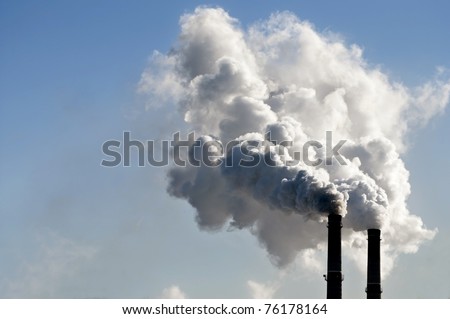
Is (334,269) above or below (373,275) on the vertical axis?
below

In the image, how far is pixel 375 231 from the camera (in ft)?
238

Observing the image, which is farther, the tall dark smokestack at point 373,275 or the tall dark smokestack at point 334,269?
the tall dark smokestack at point 373,275

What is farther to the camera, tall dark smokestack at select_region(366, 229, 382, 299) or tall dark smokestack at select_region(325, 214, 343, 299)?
tall dark smokestack at select_region(366, 229, 382, 299)

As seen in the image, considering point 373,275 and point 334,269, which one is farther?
point 373,275

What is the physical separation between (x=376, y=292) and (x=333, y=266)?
13.8ft
